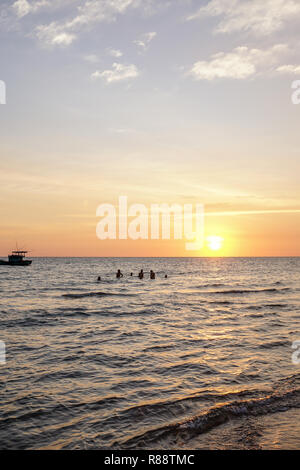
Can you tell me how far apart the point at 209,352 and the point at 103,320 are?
11701 millimetres

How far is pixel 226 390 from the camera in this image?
1142cm

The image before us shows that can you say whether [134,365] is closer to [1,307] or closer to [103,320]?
[103,320]

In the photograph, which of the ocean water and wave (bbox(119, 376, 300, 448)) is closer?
wave (bbox(119, 376, 300, 448))

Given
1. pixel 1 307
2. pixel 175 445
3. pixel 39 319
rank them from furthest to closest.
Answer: pixel 1 307 < pixel 39 319 < pixel 175 445

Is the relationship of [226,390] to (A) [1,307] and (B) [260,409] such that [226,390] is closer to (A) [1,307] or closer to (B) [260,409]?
(B) [260,409]

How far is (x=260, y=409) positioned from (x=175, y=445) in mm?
3265

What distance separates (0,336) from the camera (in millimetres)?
19719

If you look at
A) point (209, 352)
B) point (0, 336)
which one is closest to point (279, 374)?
point (209, 352)

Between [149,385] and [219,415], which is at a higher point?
[219,415]

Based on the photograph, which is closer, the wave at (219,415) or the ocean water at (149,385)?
the wave at (219,415)

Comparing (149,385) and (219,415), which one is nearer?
(219,415)

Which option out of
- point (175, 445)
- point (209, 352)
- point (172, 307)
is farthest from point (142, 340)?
point (172, 307)
